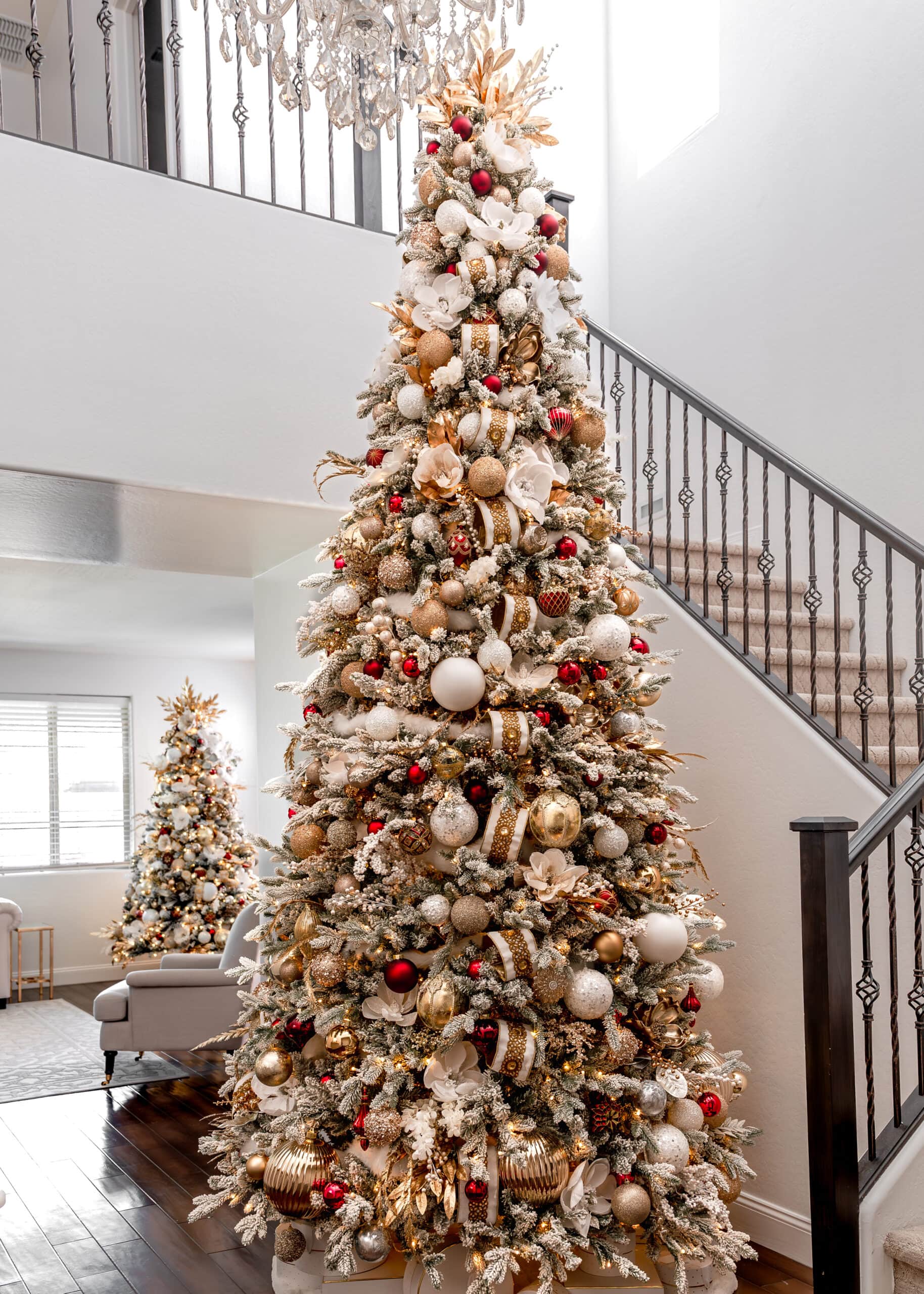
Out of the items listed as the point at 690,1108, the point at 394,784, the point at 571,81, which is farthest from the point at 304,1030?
the point at 571,81

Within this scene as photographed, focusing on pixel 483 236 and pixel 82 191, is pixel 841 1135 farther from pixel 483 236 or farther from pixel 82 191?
pixel 82 191

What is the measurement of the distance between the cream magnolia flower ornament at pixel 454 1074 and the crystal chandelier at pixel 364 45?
85.4 inches

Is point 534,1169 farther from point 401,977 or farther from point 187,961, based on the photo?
point 187,961

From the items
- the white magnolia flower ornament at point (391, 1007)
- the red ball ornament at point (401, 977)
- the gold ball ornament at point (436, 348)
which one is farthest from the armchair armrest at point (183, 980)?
the gold ball ornament at point (436, 348)

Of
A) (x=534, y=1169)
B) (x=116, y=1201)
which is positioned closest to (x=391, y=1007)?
(x=534, y=1169)

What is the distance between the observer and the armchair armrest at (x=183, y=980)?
5676 mm

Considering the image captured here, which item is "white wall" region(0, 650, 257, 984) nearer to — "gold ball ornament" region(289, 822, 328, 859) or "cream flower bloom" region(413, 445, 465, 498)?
"gold ball ornament" region(289, 822, 328, 859)

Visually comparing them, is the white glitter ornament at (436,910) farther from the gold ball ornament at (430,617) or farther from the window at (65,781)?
the window at (65,781)

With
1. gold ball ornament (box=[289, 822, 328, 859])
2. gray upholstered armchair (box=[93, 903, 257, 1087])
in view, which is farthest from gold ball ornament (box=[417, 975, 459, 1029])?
gray upholstered armchair (box=[93, 903, 257, 1087])

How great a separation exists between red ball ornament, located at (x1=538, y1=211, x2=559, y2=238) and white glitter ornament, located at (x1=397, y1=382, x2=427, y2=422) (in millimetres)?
609

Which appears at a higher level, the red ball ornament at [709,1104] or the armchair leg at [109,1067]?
the red ball ornament at [709,1104]

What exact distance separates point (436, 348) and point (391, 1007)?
5.83 feet

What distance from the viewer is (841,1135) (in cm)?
258

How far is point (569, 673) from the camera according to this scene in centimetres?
281
